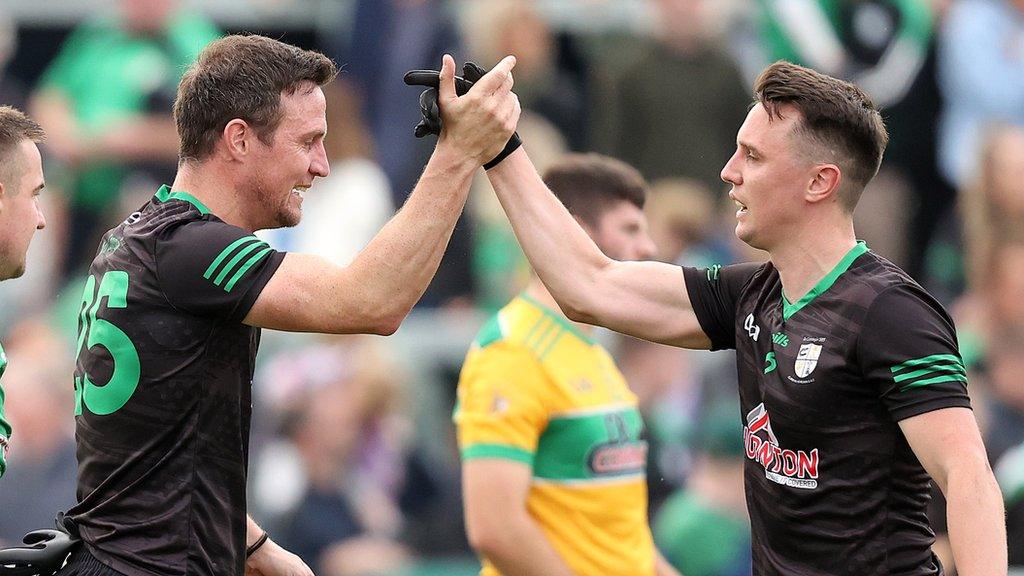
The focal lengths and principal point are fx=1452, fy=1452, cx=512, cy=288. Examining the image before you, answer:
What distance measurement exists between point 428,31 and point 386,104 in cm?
57

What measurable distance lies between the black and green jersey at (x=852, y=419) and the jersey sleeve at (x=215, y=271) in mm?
1472

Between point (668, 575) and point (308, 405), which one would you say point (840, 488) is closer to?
point (668, 575)

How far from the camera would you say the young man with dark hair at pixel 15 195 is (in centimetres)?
418

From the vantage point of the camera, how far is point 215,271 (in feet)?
12.3

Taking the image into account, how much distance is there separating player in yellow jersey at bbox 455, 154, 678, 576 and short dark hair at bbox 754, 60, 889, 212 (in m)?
1.70

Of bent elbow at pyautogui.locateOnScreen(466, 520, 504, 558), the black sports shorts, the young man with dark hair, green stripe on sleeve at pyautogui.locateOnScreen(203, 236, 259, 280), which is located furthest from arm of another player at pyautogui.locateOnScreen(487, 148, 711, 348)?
the black sports shorts

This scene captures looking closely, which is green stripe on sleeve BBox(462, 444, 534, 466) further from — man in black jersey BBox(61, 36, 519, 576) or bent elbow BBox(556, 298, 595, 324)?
man in black jersey BBox(61, 36, 519, 576)

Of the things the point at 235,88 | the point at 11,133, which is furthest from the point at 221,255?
the point at 11,133

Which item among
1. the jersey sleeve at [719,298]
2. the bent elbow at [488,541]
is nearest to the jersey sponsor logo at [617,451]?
the bent elbow at [488,541]

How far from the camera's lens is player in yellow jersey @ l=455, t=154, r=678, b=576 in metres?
5.45

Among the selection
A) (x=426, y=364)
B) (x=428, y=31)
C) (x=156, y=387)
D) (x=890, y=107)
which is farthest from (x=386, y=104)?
(x=156, y=387)

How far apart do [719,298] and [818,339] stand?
0.52 metres

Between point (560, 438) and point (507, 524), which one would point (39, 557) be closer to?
point (507, 524)

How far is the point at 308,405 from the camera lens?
9.37m
